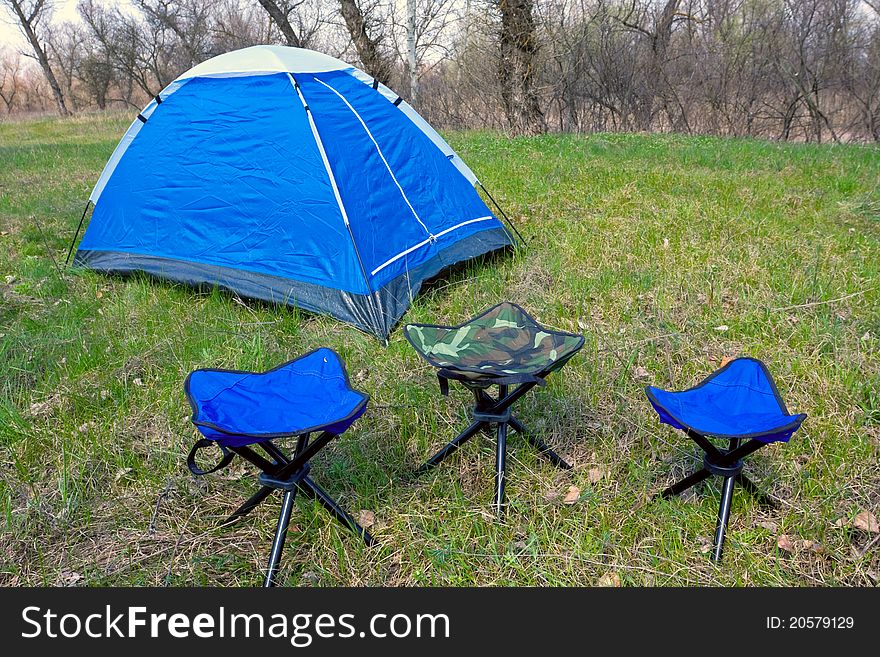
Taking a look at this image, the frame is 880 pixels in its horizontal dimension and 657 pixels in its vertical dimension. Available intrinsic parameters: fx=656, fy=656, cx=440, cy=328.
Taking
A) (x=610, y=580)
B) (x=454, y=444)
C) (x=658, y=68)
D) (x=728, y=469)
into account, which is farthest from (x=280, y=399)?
(x=658, y=68)

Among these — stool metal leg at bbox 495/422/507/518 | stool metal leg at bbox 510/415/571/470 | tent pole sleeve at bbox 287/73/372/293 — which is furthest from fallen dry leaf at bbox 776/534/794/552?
tent pole sleeve at bbox 287/73/372/293

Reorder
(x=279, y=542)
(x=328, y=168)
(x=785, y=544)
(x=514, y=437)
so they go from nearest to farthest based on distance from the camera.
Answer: (x=279, y=542)
(x=785, y=544)
(x=514, y=437)
(x=328, y=168)

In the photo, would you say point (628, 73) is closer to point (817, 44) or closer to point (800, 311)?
point (817, 44)

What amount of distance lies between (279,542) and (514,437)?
108 centimetres

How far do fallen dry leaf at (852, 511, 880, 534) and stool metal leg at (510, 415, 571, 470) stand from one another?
3.25 ft

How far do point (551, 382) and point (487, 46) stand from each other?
11822mm

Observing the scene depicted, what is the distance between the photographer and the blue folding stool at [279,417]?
2049 mm

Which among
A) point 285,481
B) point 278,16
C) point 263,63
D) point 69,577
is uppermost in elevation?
point 278,16

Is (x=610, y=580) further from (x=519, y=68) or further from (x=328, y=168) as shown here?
(x=519, y=68)

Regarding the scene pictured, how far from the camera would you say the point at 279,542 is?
2074 millimetres

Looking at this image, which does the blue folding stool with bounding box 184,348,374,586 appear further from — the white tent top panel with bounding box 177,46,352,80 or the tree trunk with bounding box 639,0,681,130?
the tree trunk with bounding box 639,0,681,130

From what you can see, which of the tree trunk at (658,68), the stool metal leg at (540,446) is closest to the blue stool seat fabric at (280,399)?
the stool metal leg at (540,446)

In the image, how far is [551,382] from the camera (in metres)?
3.04

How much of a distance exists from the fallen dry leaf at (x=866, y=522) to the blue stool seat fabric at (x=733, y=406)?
449 mm
